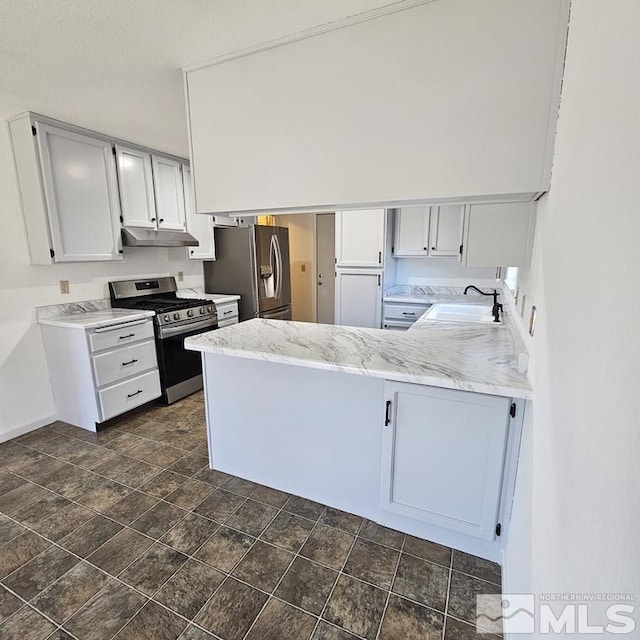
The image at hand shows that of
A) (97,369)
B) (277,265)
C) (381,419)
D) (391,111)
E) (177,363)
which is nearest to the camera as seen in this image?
(391,111)

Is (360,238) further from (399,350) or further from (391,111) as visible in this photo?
(391,111)

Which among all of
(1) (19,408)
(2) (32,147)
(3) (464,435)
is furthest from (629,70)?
(1) (19,408)

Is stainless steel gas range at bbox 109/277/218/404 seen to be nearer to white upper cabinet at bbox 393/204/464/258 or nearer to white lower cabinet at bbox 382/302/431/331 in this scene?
white lower cabinet at bbox 382/302/431/331

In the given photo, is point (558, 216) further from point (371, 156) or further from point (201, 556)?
Answer: point (201, 556)

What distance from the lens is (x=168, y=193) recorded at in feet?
12.1

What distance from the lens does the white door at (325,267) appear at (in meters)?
5.79

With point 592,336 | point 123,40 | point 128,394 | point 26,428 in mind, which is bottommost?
point 26,428

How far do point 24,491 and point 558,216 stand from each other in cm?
317

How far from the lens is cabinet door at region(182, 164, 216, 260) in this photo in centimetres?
390

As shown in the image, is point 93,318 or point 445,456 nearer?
point 445,456

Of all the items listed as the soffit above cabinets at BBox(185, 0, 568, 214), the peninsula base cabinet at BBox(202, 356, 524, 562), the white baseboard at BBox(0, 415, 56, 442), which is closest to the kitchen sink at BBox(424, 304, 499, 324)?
the peninsula base cabinet at BBox(202, 356, 524, 562)

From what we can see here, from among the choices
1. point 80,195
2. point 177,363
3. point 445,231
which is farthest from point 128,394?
point 445,231

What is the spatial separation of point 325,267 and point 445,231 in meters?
2.35

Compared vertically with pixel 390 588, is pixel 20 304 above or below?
above
